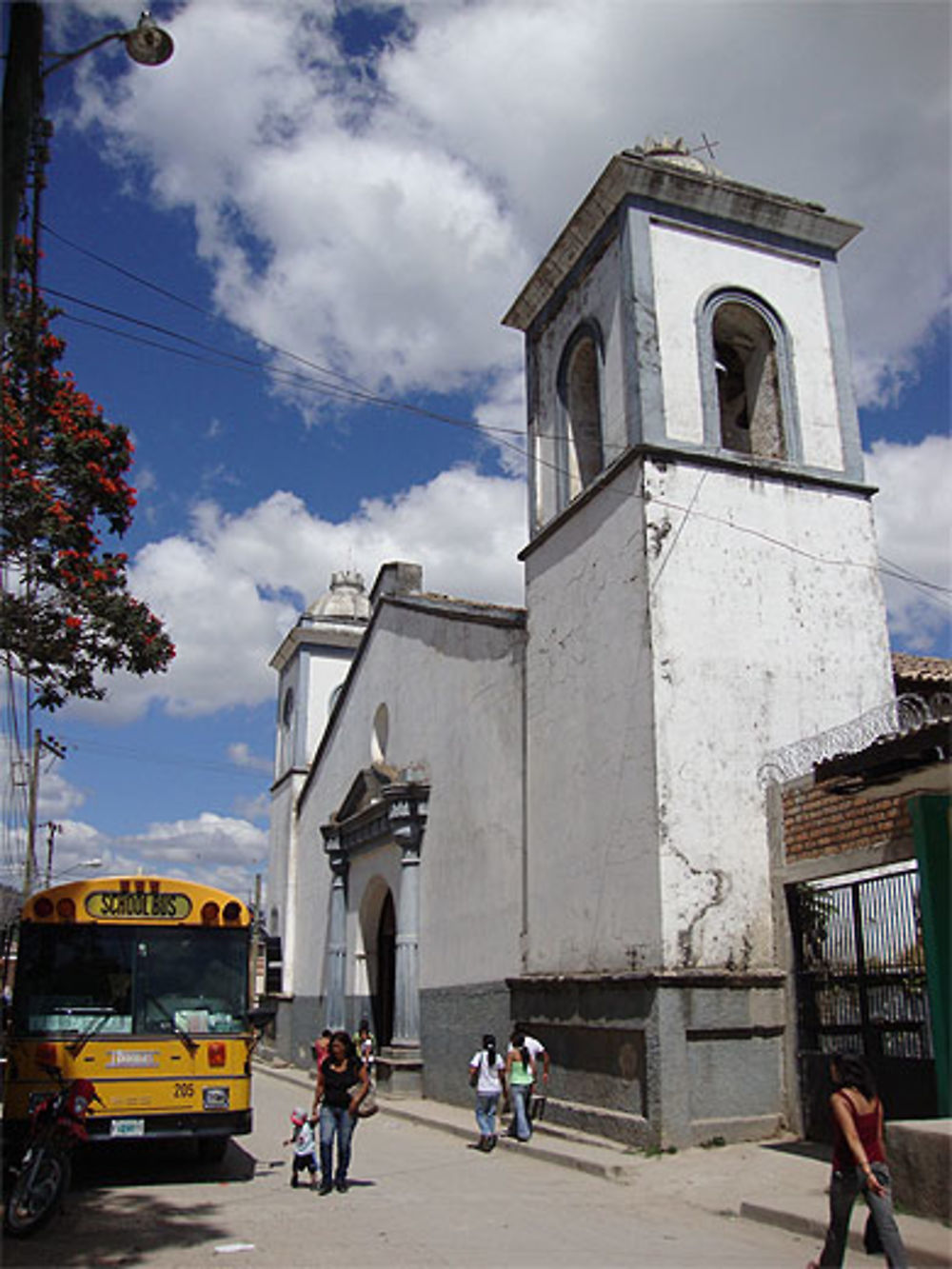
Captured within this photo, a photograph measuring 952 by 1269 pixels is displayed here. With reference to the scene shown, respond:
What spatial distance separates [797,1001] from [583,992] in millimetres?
2392

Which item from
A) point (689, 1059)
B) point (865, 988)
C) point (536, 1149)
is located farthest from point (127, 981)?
point (865, 988)

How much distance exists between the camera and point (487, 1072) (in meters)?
12.6

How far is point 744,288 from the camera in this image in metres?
14.5

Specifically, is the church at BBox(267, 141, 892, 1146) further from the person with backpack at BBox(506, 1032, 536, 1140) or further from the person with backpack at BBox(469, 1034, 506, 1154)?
the person with backpack at BBox(469, 1034, 506, 1154)

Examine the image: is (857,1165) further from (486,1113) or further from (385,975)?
Answer: (385,975)

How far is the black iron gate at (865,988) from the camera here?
1009 cm

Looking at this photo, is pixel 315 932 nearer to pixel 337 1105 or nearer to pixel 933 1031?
pixel 337 1105

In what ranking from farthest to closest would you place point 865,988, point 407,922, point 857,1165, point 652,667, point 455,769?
point 407,922, point 455,769, point 652,667, point 865,988, point 857,1165

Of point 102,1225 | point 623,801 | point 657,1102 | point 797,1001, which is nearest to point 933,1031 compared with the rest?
point 797,1001

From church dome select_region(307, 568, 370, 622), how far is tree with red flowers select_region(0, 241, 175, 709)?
21.7 metres

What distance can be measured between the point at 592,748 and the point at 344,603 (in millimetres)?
19496

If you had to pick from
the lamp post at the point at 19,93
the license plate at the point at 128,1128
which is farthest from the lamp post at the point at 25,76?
the license plate at the point at 128,1128

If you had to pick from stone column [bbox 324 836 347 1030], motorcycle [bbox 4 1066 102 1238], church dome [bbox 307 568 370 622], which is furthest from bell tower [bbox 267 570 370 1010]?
motorcycle [bbox 4 1066 102 1238]

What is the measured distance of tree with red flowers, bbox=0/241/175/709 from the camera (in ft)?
28.6
